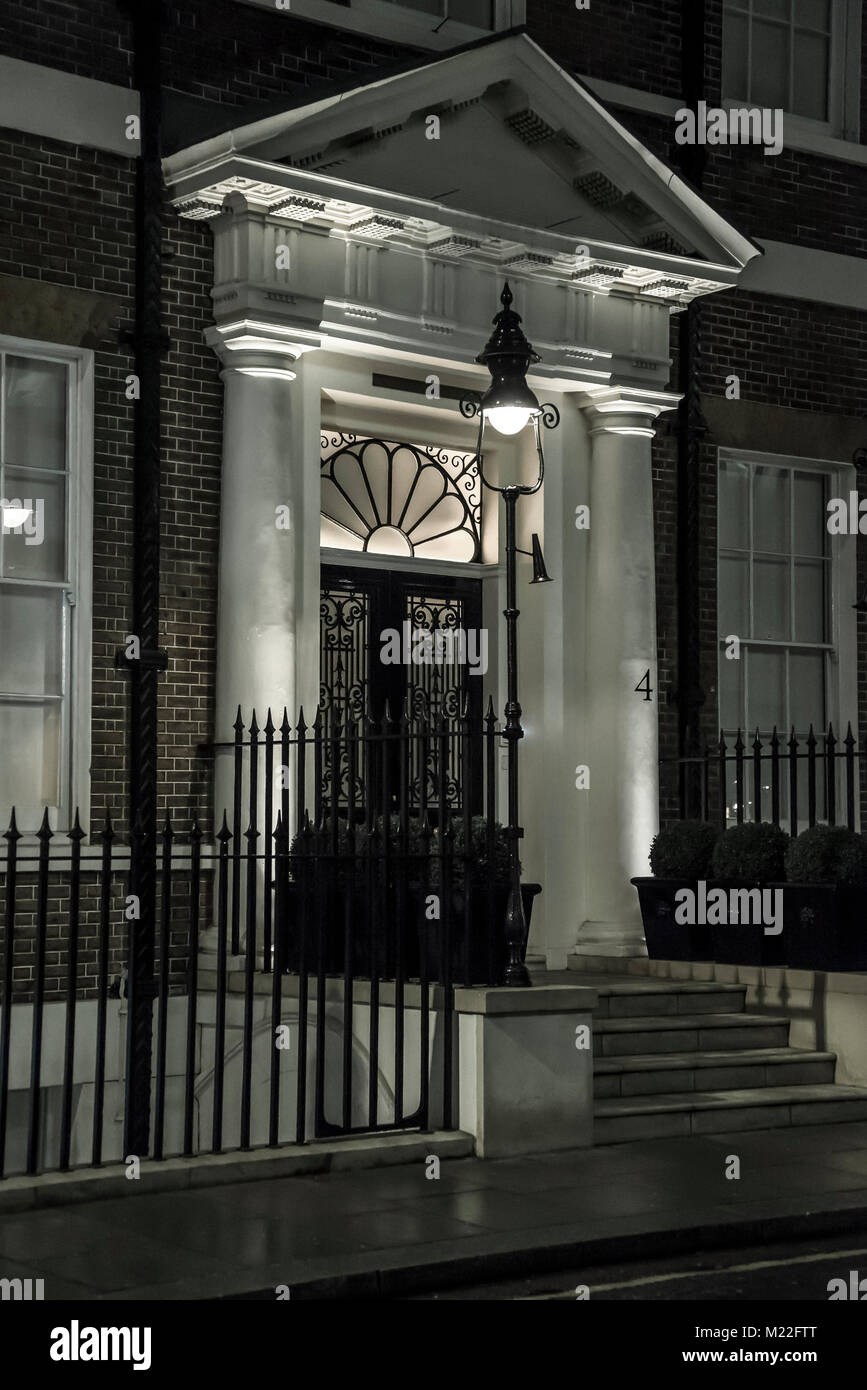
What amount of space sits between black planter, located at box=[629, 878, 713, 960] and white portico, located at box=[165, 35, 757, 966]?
0.34 m

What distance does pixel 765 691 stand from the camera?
15461 mm

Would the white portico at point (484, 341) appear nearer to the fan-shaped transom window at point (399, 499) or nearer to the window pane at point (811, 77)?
the fan-shaped transom window at point (399, 499)

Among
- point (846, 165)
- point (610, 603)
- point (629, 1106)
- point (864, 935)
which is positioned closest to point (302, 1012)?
point (629, 1106)

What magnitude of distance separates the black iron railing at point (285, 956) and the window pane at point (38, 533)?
1579 mm

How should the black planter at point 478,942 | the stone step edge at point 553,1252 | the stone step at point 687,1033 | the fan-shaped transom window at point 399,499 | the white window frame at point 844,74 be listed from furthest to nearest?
the white window frame at point 844,74 < the fan-shaped transom window at point 399,499 < the stone step at point 687,1033 < the black planter at point 478,942 < the stone step edge at point 553,1252

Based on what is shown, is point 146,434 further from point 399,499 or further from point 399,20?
point 399,20

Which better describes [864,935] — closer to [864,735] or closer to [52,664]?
[864,735]

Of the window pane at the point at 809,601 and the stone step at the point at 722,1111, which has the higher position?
the window pane at the point at 809,601

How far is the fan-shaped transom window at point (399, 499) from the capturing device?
13414 mm

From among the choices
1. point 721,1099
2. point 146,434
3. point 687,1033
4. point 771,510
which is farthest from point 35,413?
point 771,510

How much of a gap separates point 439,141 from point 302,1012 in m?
6.45

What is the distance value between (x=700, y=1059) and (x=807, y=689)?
5179 millimetres

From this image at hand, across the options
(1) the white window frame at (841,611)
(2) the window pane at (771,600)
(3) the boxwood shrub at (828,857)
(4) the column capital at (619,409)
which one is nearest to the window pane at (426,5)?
(4) the column capital at (619,409)

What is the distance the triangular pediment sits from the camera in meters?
12.0
